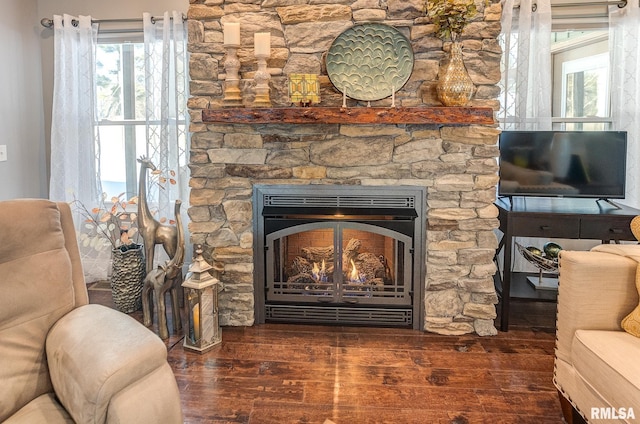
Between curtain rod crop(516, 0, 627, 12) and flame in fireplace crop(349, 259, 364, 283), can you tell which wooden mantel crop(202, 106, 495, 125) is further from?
curtain rod crop(516, 0, 627, 12)

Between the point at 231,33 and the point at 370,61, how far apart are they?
2.70 feet

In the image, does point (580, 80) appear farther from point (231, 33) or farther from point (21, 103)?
point (21, 103)

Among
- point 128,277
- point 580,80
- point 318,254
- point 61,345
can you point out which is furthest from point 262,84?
point 580,80

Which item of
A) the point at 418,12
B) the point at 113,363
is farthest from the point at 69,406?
the point at 418,12

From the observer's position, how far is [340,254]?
296 centimetres

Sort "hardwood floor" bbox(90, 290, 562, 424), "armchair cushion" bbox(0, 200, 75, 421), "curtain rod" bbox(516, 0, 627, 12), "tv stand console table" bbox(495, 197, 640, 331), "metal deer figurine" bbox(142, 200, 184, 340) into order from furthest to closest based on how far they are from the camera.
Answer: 1. "curtain rod" bbox(516, 0, 627, 12)
2. "metal deer figurine" bbox(142, 200, 184, 340)
3. "tv stand console table" bbox(495, 197, 640, 331)
4. "hardwood floor" bbox(90, 290, 562, 424)
5. "armchair cushion" bbox(0, 200, 75, 421)

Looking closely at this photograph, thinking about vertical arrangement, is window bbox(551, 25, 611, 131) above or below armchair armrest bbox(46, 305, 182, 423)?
above

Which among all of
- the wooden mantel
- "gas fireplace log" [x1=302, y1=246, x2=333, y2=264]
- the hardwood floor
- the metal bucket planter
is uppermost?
the wooden mantel

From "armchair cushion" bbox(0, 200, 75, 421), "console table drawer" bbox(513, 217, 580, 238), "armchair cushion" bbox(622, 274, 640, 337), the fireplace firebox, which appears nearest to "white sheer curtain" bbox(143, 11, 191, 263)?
the fireplace firebox

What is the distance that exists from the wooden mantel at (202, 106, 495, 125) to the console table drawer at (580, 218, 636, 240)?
32.2 inches

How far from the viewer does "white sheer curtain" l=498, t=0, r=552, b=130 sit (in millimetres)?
3250

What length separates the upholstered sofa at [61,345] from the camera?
1.31m

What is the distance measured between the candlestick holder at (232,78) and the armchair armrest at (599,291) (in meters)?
1.97

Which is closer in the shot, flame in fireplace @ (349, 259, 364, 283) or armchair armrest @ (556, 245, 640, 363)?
armchair armrest @ (556, 245, 640, 363)
